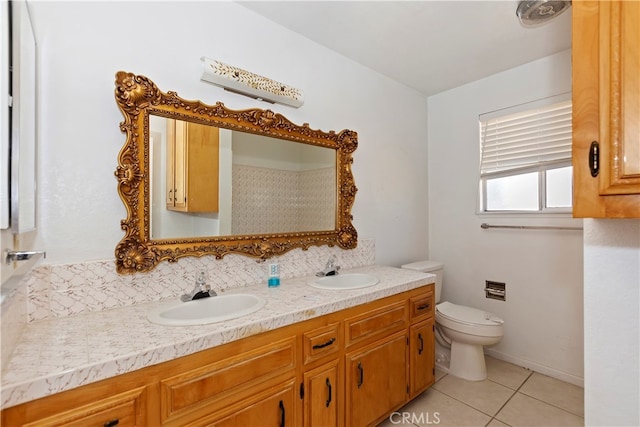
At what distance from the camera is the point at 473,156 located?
275cm

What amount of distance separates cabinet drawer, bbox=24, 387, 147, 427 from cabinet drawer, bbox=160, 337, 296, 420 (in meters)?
0.07

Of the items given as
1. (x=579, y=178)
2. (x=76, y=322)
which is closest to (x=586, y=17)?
(x=579, y=178)

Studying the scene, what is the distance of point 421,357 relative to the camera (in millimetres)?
1981

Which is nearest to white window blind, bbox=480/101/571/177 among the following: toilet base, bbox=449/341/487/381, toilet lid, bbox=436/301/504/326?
toilet lid, bbox=436/301/504/326

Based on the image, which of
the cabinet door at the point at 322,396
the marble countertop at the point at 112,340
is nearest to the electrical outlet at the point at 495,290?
the marble countertop at the point at 112,340

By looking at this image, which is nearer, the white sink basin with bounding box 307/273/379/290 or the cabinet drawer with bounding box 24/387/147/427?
the cabinet drawer with bounding box 24/387/147/427

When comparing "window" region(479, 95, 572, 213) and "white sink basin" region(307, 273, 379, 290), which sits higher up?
"window" region(479, 95, 572, 213)

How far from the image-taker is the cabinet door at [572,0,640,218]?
25.7 inches

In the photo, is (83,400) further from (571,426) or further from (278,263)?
(571,426)

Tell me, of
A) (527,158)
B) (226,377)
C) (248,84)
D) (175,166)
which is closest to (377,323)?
(226,377)

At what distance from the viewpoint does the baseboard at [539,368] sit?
2211 millimetres

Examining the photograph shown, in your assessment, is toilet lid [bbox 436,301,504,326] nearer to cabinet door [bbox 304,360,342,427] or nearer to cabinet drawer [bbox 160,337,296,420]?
cabinet door [bbox 304,360,342,427]

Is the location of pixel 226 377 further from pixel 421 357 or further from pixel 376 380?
pixel 421 357

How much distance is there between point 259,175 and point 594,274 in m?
1.61
